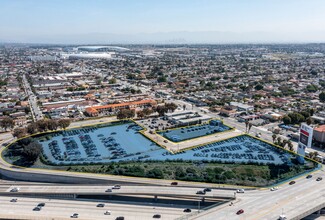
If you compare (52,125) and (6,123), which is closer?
(52,125)

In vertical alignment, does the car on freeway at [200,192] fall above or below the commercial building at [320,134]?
below

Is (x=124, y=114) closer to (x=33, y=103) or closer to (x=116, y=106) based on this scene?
(x=116, y=106)

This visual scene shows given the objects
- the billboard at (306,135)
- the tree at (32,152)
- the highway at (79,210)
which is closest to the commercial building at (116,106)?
the tree at (32,152)

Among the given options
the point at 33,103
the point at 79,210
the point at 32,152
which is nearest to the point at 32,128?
the point at 32,152

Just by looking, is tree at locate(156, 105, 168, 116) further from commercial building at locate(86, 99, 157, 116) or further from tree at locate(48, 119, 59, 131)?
tree at locate(48, 119, 59, 131)

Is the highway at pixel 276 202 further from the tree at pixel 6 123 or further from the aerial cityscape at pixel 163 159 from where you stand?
the tree at pixel 6 123

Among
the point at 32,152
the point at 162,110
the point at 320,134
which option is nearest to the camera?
the point at 32,152

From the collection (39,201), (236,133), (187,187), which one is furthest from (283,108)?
(39,201)

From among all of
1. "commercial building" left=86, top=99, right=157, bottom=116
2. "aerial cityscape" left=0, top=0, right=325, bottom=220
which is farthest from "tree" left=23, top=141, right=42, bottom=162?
"commercial building" left=86, top=99, right=157, bottom=116

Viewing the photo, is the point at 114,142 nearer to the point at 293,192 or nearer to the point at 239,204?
the point at 239,204

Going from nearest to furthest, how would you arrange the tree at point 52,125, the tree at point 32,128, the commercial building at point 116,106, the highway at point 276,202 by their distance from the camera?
the highway at point 276,202 → the tree at point 32,128 → the tree at point 52,125 → the commercial building at point 116,106

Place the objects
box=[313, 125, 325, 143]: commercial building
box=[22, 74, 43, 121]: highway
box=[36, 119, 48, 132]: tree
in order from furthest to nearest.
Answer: box=[22, 74, 43, 121]: highway → box=[36, 119, 48, 132]: tree → box=[313, 125, 325, 143]: commercial building
